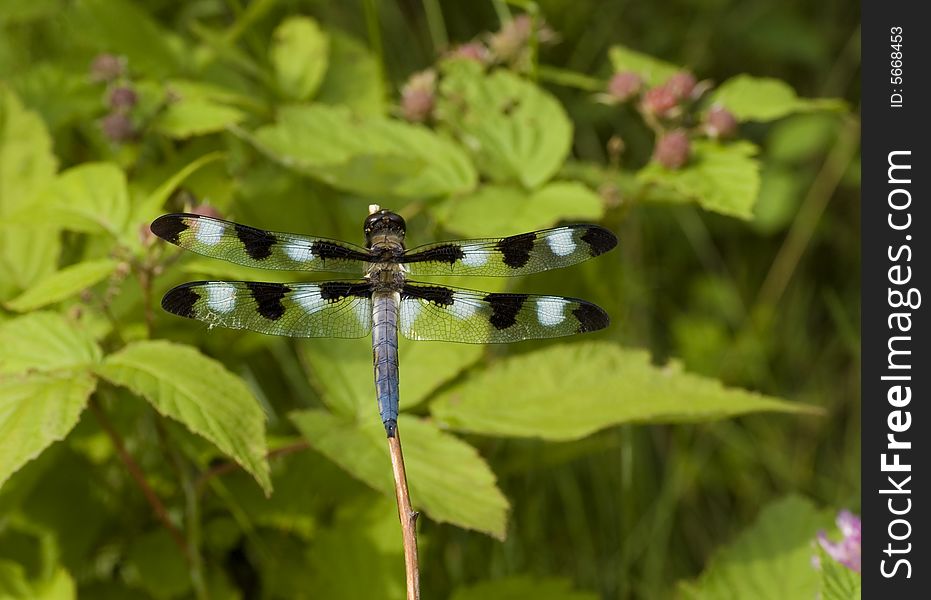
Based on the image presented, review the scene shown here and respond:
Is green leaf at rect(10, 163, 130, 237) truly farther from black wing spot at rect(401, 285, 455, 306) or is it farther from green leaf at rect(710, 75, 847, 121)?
green leaf at rect(710, 75, 847, 121)

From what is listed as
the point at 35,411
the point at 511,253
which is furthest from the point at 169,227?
the point at 511,253

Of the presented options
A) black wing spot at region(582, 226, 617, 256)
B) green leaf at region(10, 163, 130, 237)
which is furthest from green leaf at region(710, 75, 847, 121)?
green leaf at region(10, 163, 130, 237)

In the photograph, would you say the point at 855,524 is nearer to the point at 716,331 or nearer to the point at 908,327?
the point at 908,327

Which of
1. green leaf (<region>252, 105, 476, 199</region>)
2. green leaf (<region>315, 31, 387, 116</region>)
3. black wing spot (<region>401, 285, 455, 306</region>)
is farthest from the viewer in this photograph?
green leaf (<region>315, 31, 387, 116</region>)

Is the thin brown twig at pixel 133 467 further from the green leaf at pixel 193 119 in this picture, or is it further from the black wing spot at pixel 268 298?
the green leaf at pixel 193 119

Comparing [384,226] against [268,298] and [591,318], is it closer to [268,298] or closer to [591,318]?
[268,298]

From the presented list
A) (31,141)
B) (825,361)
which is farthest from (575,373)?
(825,361)
